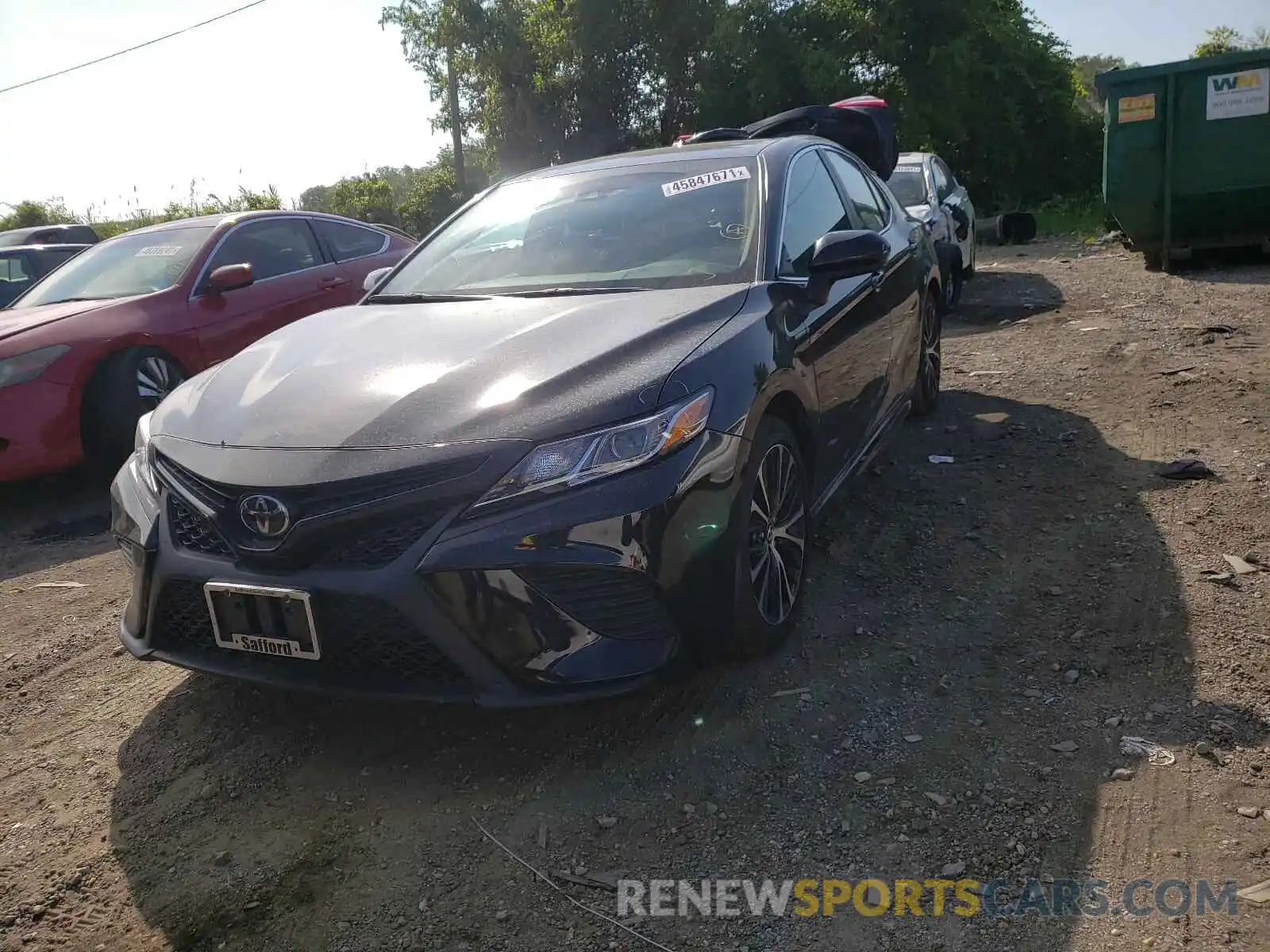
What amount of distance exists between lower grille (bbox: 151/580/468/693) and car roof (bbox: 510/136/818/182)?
2302mm

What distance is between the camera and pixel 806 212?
3.87 m

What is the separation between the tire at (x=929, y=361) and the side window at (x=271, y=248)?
4.19 m

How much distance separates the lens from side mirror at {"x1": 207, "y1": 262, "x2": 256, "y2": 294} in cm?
609

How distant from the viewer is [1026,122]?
19.4 metres

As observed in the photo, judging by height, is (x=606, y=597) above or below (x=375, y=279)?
below

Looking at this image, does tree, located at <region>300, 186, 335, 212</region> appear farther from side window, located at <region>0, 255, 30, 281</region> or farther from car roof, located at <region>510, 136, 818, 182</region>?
car roof, located at <region>510, 136, 818, 182</region>

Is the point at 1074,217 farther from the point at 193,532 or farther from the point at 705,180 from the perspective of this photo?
the point at 193,532

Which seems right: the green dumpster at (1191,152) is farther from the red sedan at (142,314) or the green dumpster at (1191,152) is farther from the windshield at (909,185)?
the red sedan at (142,314)

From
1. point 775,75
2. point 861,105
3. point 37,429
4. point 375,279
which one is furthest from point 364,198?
point 375,279

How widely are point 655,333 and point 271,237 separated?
5.07 meters

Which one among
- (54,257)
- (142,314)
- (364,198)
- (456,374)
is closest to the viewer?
(456,374)

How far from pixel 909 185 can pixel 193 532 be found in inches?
310

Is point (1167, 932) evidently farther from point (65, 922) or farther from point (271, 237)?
point (271, 237)

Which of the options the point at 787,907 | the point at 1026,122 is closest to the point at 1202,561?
the point at 787,907
